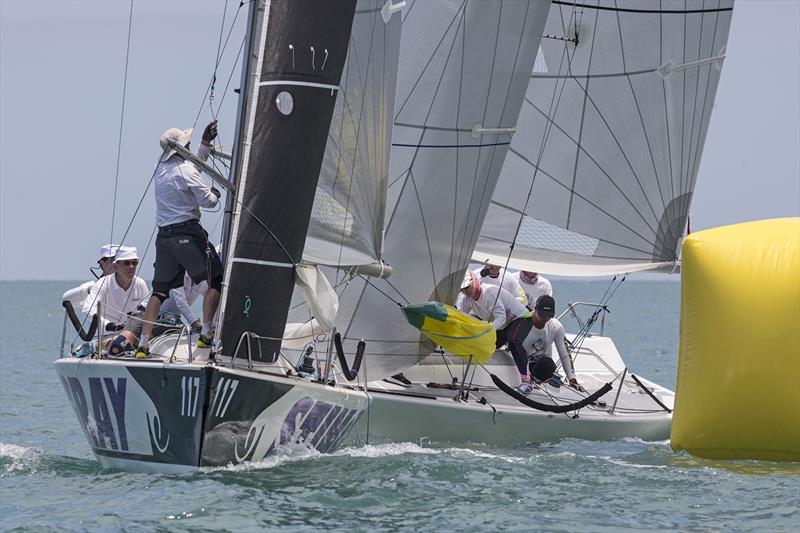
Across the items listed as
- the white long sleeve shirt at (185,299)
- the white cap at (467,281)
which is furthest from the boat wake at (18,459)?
the white cap at (467,281)

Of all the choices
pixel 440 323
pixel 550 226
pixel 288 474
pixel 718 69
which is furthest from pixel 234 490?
pixel 718 69

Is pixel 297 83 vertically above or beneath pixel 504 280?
above

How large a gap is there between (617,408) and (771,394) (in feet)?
12.1

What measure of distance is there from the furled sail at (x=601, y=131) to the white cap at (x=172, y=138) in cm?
519

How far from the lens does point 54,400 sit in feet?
58.0

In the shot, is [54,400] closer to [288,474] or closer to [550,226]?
[550,226]

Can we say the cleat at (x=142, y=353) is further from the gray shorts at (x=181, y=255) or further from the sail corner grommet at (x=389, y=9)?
the sail corner grommet at (x=389, y=9)

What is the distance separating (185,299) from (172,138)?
1801 mm

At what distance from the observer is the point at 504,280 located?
14.5 metres

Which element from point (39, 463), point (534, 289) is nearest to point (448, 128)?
point (534, 289)

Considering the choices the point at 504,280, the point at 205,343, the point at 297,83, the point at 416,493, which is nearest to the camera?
the point at 416,493

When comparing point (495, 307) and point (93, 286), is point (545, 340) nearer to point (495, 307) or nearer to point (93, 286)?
point (495, 307)

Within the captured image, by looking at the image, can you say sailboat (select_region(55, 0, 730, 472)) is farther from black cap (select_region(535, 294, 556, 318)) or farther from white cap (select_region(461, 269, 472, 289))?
black cap (select_region(535, 294, 556, 318))

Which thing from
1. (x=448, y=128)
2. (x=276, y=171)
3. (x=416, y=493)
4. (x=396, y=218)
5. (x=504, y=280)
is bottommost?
(x=416, y=493)
